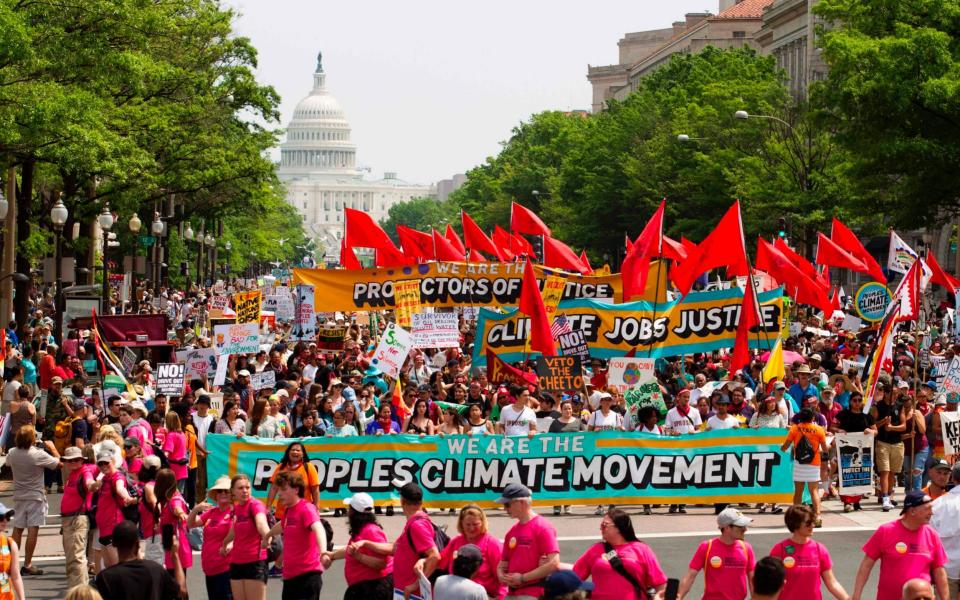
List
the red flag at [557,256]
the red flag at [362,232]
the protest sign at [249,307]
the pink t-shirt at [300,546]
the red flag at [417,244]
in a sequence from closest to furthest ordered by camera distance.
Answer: the pink t-shirt at [300,546]
the protest sign at [249,307]
the red flag at [362,232]
the red flag at [557,256]
the red flag at [417,244]

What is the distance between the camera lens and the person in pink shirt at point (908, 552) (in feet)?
35.1

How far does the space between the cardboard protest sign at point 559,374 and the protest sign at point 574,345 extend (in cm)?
57

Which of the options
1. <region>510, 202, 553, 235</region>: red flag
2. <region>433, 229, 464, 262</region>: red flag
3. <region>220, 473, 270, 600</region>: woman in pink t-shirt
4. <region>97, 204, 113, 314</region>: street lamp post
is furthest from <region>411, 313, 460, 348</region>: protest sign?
<region>220, 473, 270, 600</region>: woman in pink t-shirt

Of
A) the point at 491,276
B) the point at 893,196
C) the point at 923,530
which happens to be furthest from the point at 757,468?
the point at 893,196

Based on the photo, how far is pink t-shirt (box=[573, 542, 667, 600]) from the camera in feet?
31.7

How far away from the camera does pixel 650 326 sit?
24.8 meters

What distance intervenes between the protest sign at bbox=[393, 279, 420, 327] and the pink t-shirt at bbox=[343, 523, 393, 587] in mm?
18583

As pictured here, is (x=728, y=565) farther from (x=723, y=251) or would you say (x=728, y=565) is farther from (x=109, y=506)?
(x=723, y=251)

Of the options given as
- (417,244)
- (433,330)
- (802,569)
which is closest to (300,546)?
(802,569)

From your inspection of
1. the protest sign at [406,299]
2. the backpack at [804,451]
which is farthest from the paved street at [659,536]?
the protest sign at [406,299]

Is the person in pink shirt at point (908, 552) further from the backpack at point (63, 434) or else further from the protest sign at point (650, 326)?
the protest sign at point (650, 326)

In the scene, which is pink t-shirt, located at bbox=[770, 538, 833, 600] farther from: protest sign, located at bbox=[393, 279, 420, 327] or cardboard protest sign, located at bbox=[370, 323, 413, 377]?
protest sign, located at bbox=[393, 279, 420, 327]

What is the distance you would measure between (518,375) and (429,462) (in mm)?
5398

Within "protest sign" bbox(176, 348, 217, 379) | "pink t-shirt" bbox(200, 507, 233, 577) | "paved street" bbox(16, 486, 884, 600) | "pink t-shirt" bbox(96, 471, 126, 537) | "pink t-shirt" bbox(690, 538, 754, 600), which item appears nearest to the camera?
"pink t-shirt" bbox(690, 538, 754, 600)
